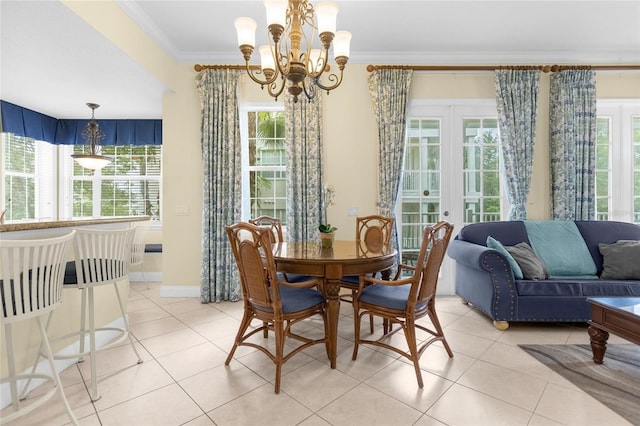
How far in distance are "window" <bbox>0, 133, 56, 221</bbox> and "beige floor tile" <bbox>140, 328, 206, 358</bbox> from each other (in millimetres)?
3856

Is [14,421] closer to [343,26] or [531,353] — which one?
[531,353]

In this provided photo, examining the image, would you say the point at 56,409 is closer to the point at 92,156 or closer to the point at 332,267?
the point at 332,267

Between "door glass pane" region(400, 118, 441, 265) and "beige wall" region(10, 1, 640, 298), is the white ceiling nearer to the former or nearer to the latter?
"beige wall" region(10, 1, 640, 298)

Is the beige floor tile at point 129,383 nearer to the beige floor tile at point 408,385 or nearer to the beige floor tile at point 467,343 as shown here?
the beige floor tile at point 408,385

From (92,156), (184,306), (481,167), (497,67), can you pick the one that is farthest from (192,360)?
(497,67)

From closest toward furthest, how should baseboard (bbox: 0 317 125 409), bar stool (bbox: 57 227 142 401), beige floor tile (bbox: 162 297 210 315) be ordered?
baseboard (bbox: 0 317 125 409) < bar stool (bbox: 57 227 142 401) < beige floor tile (bbox: 162 297 210 315)

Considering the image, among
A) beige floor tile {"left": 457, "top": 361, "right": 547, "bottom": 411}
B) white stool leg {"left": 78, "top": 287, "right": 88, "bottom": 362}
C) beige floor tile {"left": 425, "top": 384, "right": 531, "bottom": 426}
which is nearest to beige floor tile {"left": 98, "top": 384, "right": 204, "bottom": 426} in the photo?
white stool leg {"left": 78, "top": 287, "right": 88, "bottom": 362}

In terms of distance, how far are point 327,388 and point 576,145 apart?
407 cm

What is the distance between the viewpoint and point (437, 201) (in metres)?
3.94

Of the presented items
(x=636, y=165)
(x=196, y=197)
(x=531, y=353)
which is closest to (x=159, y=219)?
(x=196, y=197)

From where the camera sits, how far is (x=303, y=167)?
12.1 ft

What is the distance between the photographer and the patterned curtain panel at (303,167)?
3.68 m

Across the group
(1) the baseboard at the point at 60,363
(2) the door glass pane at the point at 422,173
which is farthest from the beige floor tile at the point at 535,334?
(1) the baseboard at the point at 60,363

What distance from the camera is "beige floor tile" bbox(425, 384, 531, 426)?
1.61m
